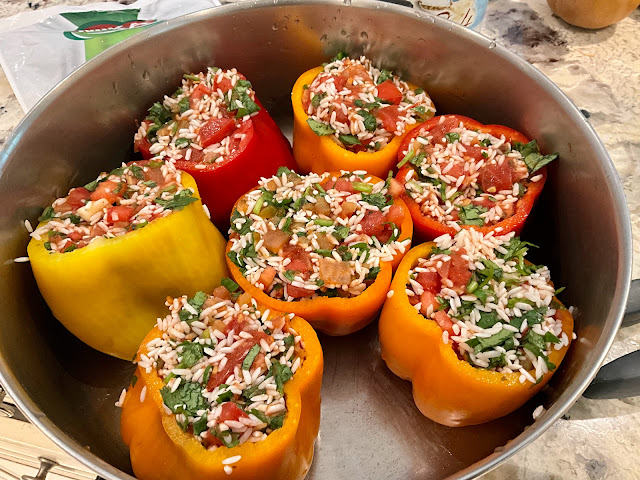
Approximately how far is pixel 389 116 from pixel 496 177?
39cm

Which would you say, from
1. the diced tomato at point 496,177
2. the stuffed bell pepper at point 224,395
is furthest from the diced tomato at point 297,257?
the diced tomato at point 496,177

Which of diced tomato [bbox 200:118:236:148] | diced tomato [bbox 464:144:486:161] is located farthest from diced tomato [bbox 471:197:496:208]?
diced tomato [bbox 200:118:236:148]

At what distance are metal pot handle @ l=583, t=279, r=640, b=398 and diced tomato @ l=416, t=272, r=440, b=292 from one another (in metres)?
0.43

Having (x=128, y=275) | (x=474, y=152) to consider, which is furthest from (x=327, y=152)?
(x=128, y=275)

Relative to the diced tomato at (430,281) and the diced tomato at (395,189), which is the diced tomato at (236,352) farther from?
the diced tomato at (395,189)

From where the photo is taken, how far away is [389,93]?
1.70m

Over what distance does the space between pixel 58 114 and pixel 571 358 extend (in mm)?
1554

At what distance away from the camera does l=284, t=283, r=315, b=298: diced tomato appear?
1357 millimetres

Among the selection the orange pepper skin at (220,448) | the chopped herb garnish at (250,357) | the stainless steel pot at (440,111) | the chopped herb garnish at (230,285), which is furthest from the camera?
the chopped herb garnish at (230,285)

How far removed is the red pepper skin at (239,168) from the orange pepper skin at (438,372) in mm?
601

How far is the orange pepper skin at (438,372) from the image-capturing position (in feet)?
3.97

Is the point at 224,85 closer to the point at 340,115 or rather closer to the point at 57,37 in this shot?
the point at 340,115

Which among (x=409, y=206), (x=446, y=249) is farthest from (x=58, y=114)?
(x=446, y=249)

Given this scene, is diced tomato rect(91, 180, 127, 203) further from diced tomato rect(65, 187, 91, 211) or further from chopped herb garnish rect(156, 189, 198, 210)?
chopped herb garnish rect(156, 189, 198, 210)
